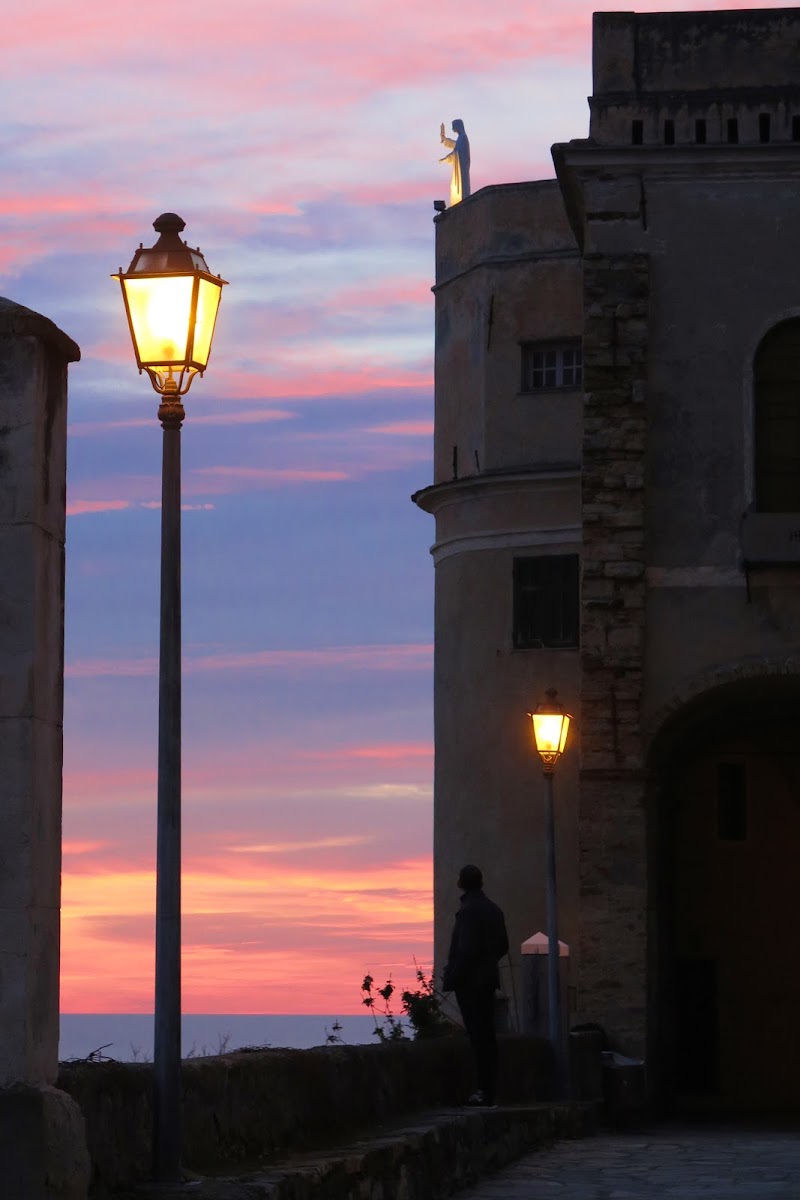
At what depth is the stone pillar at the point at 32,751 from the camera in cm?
761

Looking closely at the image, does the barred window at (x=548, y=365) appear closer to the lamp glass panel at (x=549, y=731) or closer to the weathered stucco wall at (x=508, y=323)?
the weathered stucco wall at (x=508, y=323)

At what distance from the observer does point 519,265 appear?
3234 centimetres

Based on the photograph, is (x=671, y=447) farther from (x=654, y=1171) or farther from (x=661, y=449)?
(x=654, y=1171)

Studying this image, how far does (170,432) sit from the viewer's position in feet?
30.5

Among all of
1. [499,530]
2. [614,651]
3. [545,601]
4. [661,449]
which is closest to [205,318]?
[614,651]

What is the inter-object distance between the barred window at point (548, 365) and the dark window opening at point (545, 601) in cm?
282

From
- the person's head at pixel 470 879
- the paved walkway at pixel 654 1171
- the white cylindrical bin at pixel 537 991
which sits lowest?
the paved walkway at pixel 654 1171

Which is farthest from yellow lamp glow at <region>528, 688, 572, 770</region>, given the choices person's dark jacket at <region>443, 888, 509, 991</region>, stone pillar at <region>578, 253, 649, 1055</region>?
person's dark jacket at <region>443, 888, 509, 991</region>

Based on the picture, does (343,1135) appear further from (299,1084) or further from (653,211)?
(653,211)

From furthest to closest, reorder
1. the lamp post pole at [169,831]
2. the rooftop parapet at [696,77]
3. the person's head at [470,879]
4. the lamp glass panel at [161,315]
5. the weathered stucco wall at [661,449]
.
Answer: the rooftop parapet at [696,77]
the weathered stucco wall at [661,449]
the person's head at [470,879]
the lamp glass panel at [161,315]
the lamp post pole at [169,831]

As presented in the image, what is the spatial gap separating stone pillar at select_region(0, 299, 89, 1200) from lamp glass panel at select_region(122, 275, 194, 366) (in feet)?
2.64

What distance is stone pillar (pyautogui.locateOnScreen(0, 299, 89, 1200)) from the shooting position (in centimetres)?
761

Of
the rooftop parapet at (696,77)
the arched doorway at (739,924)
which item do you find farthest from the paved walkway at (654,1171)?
the arched doorway at (739,924)

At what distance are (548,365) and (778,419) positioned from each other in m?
8.82
